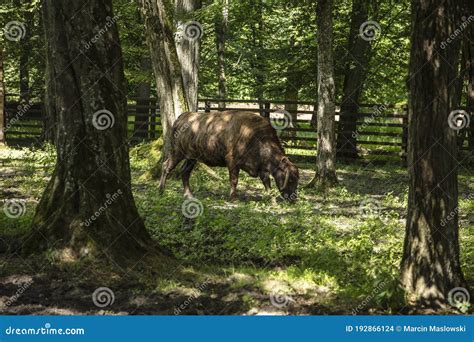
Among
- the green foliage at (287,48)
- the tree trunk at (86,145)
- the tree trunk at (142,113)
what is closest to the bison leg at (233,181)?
the green foliage at (287,48)

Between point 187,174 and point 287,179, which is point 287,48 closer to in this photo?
point 187,174

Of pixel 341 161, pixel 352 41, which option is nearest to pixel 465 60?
pixel 352 41

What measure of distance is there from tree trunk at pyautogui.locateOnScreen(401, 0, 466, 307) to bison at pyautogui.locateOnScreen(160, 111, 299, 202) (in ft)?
20.1

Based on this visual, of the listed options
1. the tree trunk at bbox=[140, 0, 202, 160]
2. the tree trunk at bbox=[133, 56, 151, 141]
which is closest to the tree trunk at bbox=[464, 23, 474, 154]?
the tree trunk at bbox=[140, 0, 202, 160]

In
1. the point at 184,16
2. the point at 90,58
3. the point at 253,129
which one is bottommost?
the point at 253,129

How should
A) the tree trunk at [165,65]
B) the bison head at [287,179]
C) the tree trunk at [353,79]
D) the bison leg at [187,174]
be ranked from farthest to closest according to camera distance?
the tree trunk at [353,79] < the tree trunk at [165,65] < the bison leg at [187,174] < the bison head at [287,179]

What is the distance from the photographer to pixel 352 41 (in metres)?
21.6

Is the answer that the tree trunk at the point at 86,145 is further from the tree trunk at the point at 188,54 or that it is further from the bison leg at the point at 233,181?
the tree trunk at the point at 188,54

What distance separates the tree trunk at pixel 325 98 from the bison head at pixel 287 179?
1.81 m

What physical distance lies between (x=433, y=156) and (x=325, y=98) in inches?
310

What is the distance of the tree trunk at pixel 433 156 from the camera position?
6.23 m

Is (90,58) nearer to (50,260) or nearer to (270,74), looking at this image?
(50,260)

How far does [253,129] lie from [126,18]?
47.1 ft

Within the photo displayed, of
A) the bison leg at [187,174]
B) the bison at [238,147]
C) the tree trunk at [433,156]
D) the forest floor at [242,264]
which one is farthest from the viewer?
the bison leg at [187,174]
